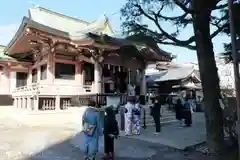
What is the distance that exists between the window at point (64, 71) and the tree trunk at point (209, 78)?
471 inches

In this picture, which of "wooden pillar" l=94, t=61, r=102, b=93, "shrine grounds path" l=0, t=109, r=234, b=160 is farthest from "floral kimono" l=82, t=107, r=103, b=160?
"wooden pillar" l=94, t=61, r=102, b=93

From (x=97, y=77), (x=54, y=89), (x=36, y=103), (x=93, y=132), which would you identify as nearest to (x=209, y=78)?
(x=93, y=132)

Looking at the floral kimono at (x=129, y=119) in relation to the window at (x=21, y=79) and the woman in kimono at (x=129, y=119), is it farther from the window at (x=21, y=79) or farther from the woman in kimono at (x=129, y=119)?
the window at (x=21, y=79)

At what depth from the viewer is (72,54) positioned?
1845 centimetres

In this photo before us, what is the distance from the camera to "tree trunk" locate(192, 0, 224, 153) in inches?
306

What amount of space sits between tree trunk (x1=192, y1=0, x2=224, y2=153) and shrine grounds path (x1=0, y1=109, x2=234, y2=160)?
682 mm

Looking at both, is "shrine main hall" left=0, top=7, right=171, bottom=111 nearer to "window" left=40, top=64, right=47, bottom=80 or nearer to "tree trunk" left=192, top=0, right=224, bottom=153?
"window" left=40, top=64, right=47, bottom=80

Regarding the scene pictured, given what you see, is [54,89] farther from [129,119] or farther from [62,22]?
[62,22]

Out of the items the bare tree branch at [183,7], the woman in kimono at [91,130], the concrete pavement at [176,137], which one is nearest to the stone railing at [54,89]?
the concrete pavement at [176,137]

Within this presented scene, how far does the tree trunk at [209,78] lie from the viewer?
25.5 feet

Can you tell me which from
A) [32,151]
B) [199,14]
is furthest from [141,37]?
[32,151]

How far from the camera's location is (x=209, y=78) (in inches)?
308

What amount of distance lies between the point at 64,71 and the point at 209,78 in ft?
40.5

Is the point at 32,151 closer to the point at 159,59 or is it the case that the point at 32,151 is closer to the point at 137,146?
the point at 137,146
